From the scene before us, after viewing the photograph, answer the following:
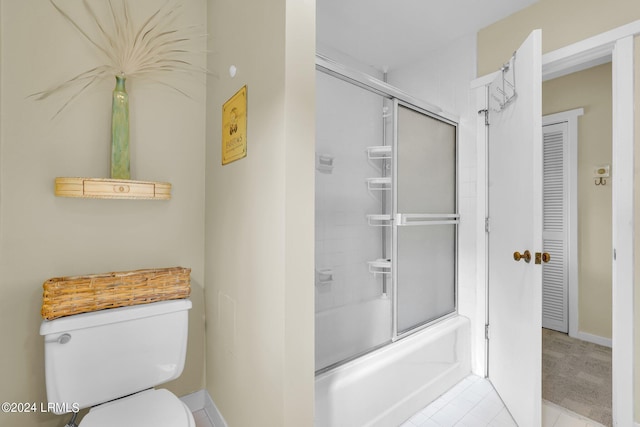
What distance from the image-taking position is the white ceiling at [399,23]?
208 cm

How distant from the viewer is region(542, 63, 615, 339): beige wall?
2.78 meters

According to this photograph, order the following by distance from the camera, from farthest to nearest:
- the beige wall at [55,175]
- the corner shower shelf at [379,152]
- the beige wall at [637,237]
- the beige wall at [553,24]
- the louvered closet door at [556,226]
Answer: the louvered closet door at [556,226], the corner shower shelf at [379,152], the beige wall at [553,24], the beige wall at [637,237], the beige wall at [55,175]

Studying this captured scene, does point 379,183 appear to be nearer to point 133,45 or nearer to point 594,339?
point 133,45

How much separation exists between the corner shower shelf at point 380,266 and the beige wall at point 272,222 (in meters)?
1.35

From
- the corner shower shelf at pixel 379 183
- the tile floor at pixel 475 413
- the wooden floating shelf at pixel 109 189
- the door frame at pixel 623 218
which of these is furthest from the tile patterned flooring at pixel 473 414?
the corner shower shelf at pixel 379 183

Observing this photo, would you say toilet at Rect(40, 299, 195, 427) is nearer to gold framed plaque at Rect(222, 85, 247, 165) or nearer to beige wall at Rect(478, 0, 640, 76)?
gold framed plaque at Rect(222, 85, 247, 165)

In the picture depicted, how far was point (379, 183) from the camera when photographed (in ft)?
8.52

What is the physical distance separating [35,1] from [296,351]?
188 cm

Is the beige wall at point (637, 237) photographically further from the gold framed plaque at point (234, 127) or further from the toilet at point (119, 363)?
the toilet at point (119, 363)

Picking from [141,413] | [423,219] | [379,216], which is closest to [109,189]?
[141,413]

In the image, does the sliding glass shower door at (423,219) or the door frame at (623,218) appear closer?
the door frame at (623,218)

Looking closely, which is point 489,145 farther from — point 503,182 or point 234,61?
point 234,61

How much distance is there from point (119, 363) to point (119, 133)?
3.48 ft

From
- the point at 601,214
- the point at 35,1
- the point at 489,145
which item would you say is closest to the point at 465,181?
the point at 489,145
